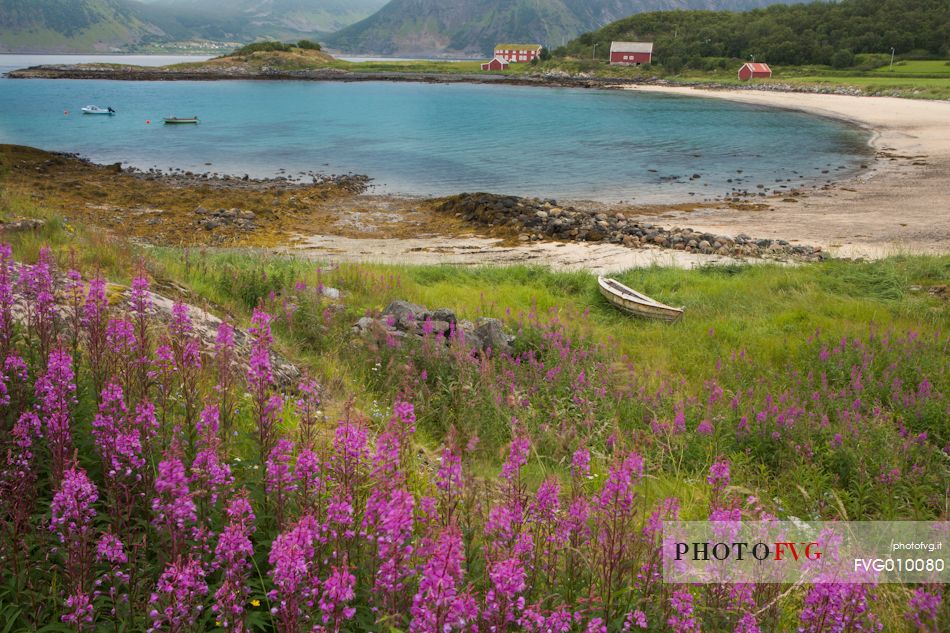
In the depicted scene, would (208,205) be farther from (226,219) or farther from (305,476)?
(305,476)

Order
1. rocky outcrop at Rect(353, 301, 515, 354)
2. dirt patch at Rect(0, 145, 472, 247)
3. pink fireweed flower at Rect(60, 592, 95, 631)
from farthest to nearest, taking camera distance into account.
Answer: dirt patch at Rect(0, 145, 472, 247)
rocky outcrop at Rect(353, 301, 515, 354)
pink fireweed flower at Rect(60, 592, 95, 631)

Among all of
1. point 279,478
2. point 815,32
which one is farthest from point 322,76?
point 279,478

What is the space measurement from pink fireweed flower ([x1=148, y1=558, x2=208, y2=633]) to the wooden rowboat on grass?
11364 millimetres

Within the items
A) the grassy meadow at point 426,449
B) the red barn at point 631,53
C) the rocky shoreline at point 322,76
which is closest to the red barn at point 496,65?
the rocky shoreline at point 322,76

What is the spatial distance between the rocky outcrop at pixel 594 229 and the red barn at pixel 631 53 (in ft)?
453

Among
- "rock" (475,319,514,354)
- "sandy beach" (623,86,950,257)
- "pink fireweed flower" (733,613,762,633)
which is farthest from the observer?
"sandy beach" (623,86,950,257)

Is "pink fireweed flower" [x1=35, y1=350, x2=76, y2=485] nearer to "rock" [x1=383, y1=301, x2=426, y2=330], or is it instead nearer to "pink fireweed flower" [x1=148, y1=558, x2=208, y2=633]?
"pink fireweed flower" [x1=148, y1=558, x2=208, y2=633]

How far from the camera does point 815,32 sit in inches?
5344

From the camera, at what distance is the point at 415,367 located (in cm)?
845

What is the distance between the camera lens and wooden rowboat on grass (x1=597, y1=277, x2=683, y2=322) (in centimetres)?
1276

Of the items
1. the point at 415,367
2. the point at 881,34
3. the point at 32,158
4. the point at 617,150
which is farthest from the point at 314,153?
the point at 881,34

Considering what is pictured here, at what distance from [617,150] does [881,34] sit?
112014mm

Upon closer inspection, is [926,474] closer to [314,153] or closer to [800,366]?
[800,366]

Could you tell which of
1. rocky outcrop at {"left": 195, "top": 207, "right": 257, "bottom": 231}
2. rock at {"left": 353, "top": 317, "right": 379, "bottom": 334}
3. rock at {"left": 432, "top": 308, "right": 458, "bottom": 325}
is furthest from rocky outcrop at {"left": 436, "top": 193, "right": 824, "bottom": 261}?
rock at {"left": 353, "top": 317, "right": 379, "bottom": 334}
